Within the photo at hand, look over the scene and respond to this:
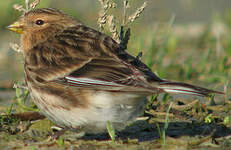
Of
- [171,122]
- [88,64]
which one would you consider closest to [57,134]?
[88,64]

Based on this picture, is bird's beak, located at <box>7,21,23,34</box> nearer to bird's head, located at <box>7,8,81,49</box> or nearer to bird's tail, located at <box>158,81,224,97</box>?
bird's head, located at <box>7,8,81,49</box>

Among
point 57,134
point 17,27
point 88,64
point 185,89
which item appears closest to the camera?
point 185,89

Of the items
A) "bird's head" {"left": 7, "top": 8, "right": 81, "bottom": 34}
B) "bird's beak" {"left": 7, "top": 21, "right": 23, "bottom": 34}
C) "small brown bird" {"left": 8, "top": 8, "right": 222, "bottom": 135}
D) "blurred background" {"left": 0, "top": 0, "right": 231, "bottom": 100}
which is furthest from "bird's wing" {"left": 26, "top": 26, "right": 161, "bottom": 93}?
"blurred background" {"left": 0, "top": 0, "right": 231, "bottom": 100}

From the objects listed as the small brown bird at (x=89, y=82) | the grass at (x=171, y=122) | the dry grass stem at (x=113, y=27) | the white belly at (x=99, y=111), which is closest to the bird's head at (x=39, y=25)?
the small brown bird at (x=89, y=82)

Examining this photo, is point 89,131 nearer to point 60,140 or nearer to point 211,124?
point 60,140

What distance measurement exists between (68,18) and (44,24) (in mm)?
278

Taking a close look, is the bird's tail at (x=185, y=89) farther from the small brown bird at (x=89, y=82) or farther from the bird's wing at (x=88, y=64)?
the bird's wing at (x=88, y=64)

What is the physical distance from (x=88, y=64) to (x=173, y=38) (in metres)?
4.10

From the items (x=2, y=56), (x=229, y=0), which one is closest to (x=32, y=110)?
(x=2, y=56)

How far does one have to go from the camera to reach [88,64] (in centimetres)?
418

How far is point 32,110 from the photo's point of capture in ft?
16.6

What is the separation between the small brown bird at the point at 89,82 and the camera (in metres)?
3.93

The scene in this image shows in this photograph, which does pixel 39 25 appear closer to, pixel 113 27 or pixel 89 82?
pixel 113 27

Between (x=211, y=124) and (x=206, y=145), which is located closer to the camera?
(x=206, y=145)
